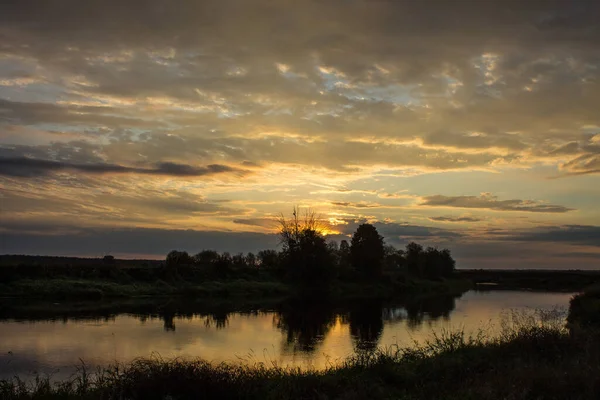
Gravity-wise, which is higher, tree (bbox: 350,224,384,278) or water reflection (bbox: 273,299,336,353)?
tree (bbox: 350,224,384,278)

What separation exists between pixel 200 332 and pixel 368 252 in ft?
157

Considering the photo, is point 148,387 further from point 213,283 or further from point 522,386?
point 213,283

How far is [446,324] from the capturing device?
33469mm

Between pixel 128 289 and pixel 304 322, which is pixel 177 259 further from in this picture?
pixel 304 322

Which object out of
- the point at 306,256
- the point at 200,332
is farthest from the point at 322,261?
the point at 200,332

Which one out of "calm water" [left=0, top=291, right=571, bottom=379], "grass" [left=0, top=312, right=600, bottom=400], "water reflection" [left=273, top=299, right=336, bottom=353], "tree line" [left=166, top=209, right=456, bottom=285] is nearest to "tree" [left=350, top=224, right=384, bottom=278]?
"tree line" [left=166, top=209, right=456, bottom=285]

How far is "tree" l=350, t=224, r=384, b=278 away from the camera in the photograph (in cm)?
7406

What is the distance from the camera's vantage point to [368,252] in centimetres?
7381

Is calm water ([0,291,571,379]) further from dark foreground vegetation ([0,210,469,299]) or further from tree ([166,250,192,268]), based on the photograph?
tree ([166,250,192,268])

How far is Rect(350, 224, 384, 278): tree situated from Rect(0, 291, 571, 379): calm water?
94.8ft

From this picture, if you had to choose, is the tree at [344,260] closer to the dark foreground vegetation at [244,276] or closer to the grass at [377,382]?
the dark foreground vegetation at [244,276]

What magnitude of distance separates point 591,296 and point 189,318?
28.5 meters

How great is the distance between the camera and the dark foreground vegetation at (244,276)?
159 ft

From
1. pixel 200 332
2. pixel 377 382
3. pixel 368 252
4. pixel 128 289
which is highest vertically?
pixel 368 252
